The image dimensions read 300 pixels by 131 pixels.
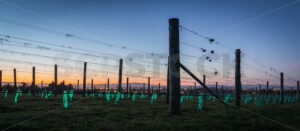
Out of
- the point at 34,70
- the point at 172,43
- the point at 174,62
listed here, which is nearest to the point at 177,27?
the point at 172,43

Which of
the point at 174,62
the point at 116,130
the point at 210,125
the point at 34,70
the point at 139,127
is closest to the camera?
the point at 116,130

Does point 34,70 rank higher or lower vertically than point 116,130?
higher

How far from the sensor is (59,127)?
185 inches

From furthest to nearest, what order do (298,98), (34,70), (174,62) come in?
(298,98), (34,70), (174,62)

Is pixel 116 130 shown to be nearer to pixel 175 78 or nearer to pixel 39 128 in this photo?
pixel 39 128

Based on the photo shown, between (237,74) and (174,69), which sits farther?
(237,74)

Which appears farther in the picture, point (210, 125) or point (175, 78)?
point (175, 78)

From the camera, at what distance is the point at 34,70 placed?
2348 centimetres

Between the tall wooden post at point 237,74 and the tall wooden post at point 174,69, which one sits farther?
the tall wooden post at point 237,74

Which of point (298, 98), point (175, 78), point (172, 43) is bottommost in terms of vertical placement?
point (298, 98)

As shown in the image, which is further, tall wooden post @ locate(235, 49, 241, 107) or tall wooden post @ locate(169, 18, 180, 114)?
tall wooden post @ locate(235, 49, 241, 107)

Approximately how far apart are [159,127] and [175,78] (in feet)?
8.57

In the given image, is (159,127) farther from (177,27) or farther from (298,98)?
(298,98)

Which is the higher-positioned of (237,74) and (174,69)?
(174,69)
